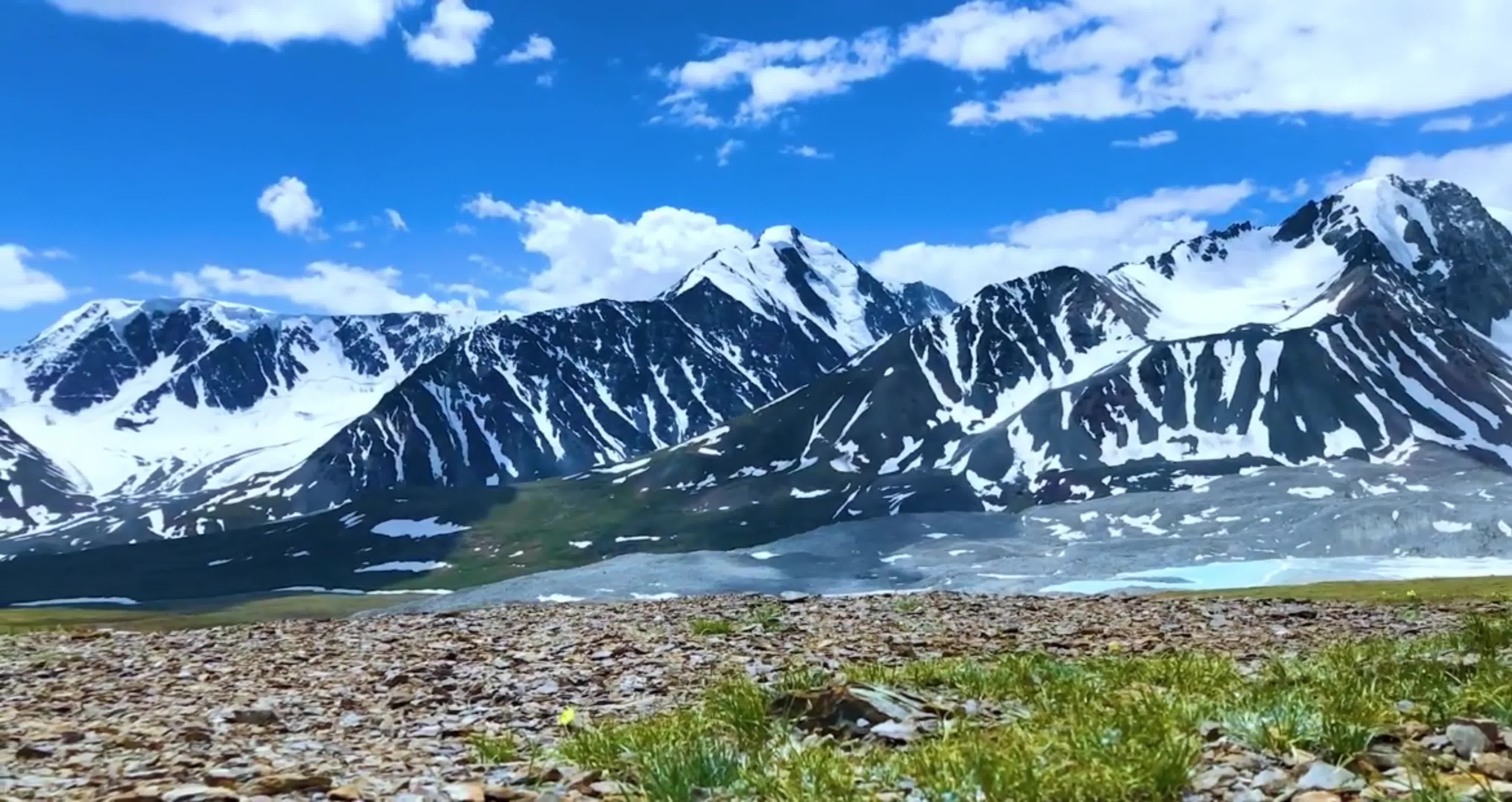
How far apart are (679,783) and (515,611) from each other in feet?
83.4

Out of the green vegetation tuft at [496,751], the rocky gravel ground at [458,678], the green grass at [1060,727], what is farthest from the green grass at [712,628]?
the green vegetation tuft at [496,751]

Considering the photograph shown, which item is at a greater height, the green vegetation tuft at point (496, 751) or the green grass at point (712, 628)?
the green grass at point (712, 628)

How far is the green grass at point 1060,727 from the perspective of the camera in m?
7.68

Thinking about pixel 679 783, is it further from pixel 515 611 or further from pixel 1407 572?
pixel 1407 572

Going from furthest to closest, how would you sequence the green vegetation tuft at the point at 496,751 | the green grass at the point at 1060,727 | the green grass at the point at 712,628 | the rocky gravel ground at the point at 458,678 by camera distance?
the green grass at the point at 712,628 → the green vegetation tuft at the point at 496,751 → the rocky gravel ground at the point at 458,678 → the green grass at the point at 1060,727

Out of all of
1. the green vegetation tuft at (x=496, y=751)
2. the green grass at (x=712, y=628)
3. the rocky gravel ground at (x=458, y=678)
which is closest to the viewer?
the rocky gravel ground at (x=458, y=678)

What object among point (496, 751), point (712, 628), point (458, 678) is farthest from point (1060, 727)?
point (712, 628)

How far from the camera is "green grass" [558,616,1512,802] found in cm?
768

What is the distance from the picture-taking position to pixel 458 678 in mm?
17000

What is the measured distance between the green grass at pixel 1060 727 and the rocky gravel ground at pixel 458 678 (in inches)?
18.3

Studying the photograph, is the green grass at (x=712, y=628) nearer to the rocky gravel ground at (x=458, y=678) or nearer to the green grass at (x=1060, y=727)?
the rocky gravel ground at (x=458, y=678)

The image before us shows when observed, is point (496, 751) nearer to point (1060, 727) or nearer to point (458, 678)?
point (1060, 727)

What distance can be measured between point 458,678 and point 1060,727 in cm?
1018

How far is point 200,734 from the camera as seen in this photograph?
1277 cm
